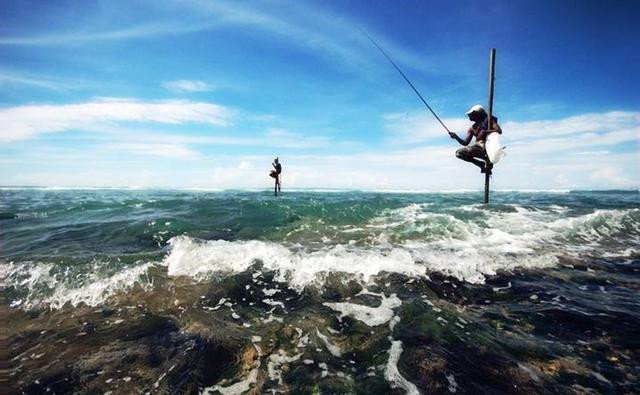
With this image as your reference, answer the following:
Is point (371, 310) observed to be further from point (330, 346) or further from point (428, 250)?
point (428, 250)

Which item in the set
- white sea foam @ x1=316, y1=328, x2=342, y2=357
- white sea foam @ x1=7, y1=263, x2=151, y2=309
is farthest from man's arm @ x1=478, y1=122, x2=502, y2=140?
white sea foam @ x1=7, y1=263, x2=151, y2=309

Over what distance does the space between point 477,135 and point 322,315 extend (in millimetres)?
7888

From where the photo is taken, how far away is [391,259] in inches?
323

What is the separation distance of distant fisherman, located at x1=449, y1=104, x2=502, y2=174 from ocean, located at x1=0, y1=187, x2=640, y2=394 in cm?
296

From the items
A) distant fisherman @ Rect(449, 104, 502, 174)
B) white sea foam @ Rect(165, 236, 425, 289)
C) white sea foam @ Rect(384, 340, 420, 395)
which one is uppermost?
distant fisherman @ Rect(449, 104, 502, 174)

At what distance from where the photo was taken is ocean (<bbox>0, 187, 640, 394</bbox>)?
3801 millimetres

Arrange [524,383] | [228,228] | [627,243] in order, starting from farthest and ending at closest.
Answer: [228,228] < [627,243] < [524,383]

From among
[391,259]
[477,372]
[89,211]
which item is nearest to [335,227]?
[391,259]

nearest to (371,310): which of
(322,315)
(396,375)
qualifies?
(322,315)

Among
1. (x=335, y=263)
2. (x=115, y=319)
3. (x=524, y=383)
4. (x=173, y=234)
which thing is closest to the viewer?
(x=524, y=383)

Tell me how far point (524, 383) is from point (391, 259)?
465cm

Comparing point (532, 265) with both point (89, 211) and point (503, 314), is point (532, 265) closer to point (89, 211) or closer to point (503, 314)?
point (503, 314)

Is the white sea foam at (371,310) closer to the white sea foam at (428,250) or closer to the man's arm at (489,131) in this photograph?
the white sea foam at (428,250)

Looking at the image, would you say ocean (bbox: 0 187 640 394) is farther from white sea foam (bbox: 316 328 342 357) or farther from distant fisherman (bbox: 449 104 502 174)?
distant fisherman (bbox: 449 104 502 174)
